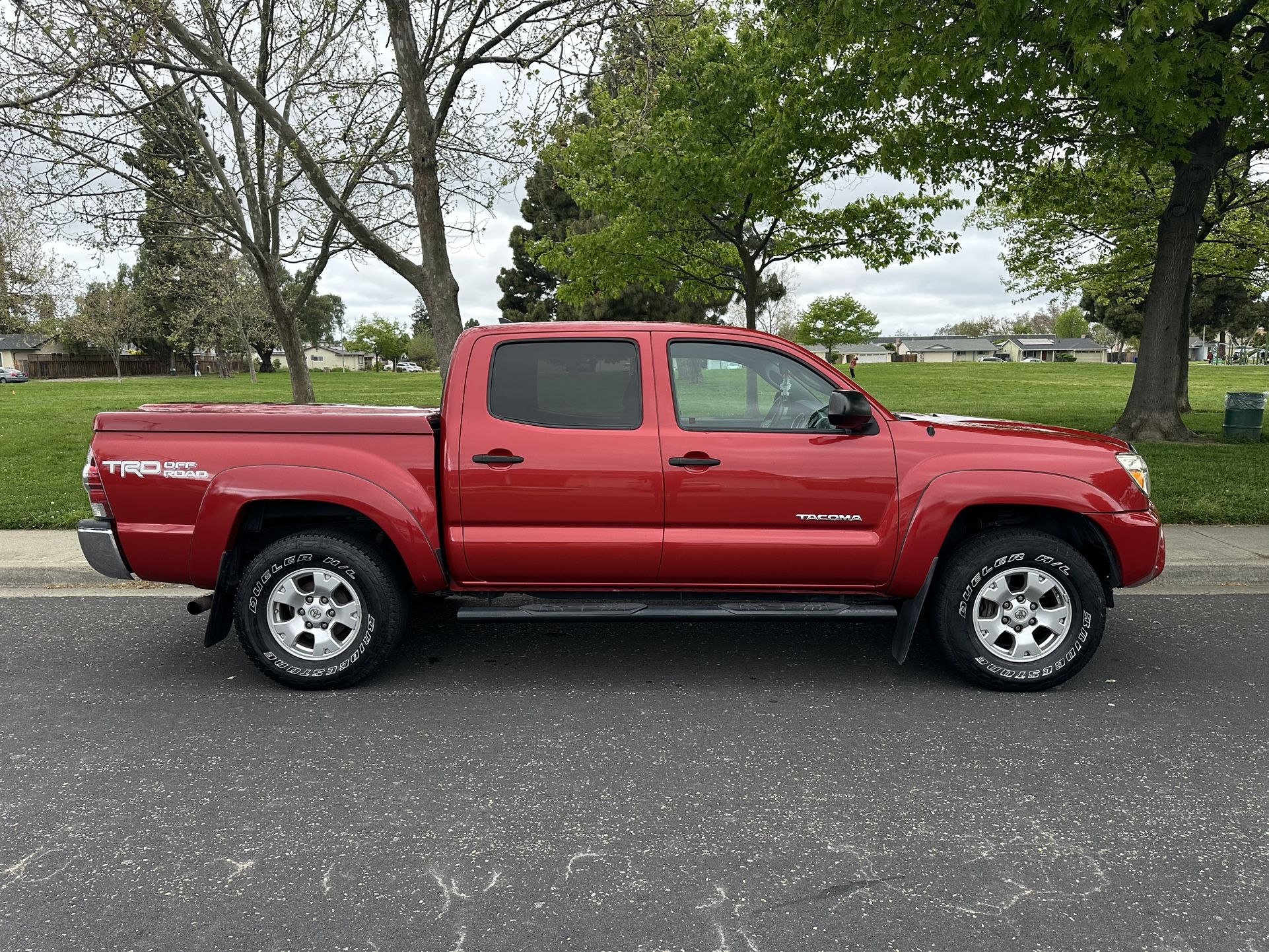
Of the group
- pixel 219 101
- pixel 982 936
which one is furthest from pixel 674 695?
pixel 219 101

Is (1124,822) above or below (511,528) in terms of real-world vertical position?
below

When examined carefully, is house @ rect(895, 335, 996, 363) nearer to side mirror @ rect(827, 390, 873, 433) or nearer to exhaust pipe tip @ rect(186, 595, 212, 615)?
side mirror @ rect(827, 390, 873, 433)

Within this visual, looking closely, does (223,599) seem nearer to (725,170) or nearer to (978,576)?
(978,576)

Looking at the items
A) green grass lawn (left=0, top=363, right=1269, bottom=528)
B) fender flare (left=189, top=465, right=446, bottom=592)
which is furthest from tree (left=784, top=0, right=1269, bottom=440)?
fender flare (left=189, top=465, right=446, bottom=592)

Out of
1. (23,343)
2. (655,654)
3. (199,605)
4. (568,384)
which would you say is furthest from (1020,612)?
(23,343)

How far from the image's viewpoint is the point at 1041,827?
3268 mm

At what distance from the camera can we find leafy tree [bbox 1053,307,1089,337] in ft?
447

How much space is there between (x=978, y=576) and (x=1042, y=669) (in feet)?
1.90

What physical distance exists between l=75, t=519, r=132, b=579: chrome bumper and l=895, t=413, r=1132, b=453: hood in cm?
415

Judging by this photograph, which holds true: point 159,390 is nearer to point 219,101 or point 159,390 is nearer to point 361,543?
point 219,101

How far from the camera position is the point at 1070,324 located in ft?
456

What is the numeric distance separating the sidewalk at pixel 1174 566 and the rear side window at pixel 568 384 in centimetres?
A: 410

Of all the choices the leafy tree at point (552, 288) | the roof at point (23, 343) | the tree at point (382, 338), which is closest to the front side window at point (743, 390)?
the leafy tree at point (552, 288)

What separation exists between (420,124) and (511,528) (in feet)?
25.5
